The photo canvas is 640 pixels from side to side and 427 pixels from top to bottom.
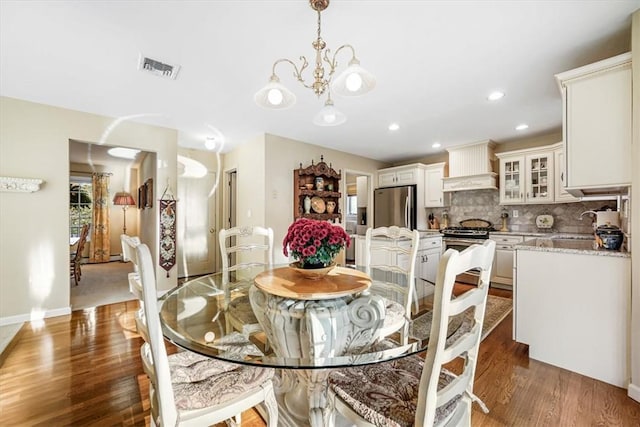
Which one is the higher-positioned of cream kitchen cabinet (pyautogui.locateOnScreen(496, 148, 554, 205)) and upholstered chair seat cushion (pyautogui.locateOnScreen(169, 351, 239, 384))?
cream kitchen cabinet (pyautogui.locateOnScreen(496, 148, 554, 205))

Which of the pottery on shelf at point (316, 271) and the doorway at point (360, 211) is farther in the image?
the doorway at point (360, 211)

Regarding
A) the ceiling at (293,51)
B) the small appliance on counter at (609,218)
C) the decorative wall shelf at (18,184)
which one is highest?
the ceiling at (293,51)

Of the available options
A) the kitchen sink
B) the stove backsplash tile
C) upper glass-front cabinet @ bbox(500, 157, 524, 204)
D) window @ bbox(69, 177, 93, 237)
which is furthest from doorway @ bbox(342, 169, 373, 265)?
window @ bbox(69, 177, 93, 237)

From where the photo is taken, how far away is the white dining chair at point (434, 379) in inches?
31.9

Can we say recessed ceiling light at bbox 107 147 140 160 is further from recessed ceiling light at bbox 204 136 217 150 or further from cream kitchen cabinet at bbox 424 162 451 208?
cream kitchen cabinet at bbox 424 162 451 208

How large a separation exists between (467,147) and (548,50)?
280cm

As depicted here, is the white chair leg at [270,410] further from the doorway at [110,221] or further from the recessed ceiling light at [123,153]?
the recessed ceiling light at [123,153]

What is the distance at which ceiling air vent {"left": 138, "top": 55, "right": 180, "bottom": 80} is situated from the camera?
7.14 ft

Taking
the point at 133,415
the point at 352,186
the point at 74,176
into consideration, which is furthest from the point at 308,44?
the point at 74,176

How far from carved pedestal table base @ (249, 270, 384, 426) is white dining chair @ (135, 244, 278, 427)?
0.66 ft

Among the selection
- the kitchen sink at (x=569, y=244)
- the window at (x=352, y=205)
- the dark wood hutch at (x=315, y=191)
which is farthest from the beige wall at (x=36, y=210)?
the window at (x=352, y=205)

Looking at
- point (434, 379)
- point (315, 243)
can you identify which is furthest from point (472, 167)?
point (434, 379)

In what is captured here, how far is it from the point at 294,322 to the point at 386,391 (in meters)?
0.49

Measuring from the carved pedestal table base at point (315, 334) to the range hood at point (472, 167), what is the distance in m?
3.98
